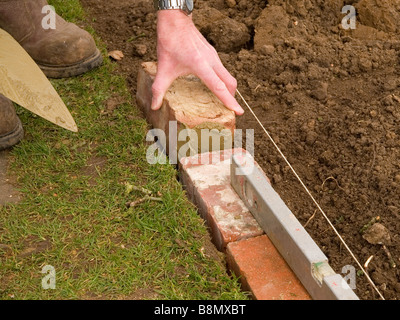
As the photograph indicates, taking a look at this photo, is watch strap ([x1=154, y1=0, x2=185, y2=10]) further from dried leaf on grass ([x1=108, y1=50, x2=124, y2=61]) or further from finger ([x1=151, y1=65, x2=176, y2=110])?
dried leaf on grass ([x1=108, y1=50, x2=124, y2=61])

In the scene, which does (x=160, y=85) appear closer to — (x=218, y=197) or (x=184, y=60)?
(x=184, y=60)

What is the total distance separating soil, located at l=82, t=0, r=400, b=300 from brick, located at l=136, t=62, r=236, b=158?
11.2 inches

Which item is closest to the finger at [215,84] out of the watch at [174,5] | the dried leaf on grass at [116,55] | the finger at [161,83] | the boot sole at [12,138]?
the finger at [161,83]

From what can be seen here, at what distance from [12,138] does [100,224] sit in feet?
2.24

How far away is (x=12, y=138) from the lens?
7.86 feet

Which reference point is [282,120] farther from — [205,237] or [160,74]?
[205,237]

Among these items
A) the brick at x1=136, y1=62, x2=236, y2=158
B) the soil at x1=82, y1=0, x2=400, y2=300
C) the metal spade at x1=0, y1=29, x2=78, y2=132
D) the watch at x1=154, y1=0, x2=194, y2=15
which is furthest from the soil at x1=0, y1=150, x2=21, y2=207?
the watch at x1=154, y1=0, x2=194, y2=15

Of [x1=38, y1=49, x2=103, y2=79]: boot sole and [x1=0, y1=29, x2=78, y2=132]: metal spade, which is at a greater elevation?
[x1=0, y1=29, x2=78, y2=132]: metal spade

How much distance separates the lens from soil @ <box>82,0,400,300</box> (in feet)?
6.96

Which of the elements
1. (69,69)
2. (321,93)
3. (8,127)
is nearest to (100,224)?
(8,127)

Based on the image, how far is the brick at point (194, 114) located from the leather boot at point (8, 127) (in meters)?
Answer: 0.62

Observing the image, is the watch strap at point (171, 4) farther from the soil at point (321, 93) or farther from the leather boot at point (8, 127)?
the leather boot at point (8, 127)

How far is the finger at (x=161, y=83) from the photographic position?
7.59ft
